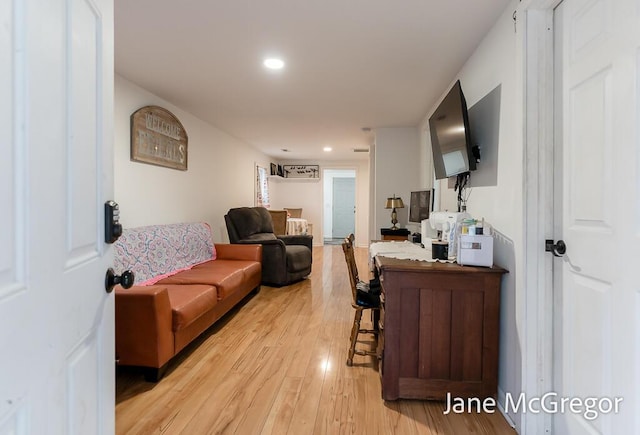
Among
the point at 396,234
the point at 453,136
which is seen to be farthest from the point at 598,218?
the point at 396,234

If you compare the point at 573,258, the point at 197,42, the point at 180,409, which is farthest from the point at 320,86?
the point at 180,409

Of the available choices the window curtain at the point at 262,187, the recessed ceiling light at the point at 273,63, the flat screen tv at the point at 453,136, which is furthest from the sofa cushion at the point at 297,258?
the recessed ceiling light at the point at 273,63

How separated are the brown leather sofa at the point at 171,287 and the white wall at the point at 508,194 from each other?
6.51 feet

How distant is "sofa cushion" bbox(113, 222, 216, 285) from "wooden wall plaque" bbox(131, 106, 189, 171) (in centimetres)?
71

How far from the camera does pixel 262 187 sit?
709 cm

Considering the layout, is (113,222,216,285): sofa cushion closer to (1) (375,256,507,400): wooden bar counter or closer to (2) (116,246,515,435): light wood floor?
(2) (116,246,515,435): light wood floor

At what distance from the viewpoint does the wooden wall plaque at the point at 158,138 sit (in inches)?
126

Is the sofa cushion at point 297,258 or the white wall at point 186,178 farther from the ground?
the white wall at point 186,178

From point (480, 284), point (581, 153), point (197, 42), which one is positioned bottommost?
point (480, 284)

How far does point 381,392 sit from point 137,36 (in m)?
2.75

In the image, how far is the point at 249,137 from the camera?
5.62 m

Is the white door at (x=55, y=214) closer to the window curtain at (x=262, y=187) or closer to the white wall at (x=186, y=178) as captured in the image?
the white wall at (x=186, y=178)

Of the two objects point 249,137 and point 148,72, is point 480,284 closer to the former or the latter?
point 148,72

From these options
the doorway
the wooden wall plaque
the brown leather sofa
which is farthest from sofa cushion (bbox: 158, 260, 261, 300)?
the doorway
